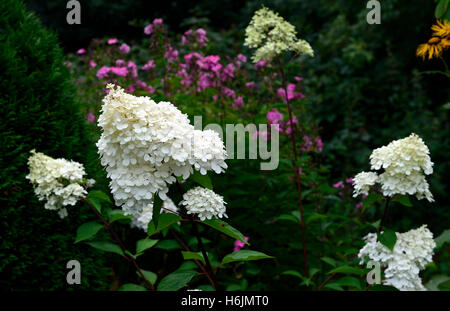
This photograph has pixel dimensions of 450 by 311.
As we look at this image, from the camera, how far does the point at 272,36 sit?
8.48ft

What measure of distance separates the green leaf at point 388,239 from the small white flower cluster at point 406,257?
0.12m

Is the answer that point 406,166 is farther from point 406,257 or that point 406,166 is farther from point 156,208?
point 156,208

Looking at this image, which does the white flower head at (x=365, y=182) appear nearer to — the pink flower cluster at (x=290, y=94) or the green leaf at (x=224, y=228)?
the green leaf at (x=224, y=228)

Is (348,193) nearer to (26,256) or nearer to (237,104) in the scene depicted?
(237,104)

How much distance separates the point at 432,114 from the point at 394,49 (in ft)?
4.18

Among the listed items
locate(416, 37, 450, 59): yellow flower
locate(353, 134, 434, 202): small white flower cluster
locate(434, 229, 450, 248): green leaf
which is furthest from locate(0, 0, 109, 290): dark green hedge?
locate(416, 37, 450, 59): yellow flower

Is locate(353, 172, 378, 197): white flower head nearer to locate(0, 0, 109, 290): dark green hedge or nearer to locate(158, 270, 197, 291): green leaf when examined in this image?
locate(158, 270, 197, 291): green leaf

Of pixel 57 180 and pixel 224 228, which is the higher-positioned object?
pixel 57 180

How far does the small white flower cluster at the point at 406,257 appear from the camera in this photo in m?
2.04

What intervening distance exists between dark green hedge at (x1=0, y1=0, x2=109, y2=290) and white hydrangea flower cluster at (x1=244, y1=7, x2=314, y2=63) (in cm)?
115

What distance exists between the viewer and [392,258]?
2.09m

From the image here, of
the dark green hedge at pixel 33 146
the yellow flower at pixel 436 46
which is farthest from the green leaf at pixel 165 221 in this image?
the yellow flower at pixel 436 46

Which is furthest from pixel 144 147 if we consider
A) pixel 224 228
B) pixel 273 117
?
pixel 273 117

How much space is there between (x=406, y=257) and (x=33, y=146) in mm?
1986
